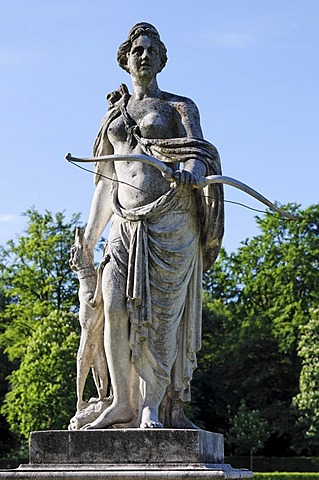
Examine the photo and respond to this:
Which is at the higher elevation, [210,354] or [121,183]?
[210,354]

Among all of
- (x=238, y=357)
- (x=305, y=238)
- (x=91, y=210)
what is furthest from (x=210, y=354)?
(x=91, y=210)

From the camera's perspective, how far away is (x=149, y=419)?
9625 mm

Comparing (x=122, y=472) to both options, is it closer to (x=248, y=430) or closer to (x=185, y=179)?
(x=185, y=179)

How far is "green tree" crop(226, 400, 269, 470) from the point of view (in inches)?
1877

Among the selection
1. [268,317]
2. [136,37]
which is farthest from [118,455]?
[268,317]

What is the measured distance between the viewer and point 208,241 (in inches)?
412

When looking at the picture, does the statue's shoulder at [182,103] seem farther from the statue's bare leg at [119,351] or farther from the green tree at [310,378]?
the green tree at [310,378]

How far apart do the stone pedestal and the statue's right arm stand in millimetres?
2071

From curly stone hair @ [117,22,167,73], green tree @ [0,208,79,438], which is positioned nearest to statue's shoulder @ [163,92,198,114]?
curly stone hair @ [117,22,167,73]

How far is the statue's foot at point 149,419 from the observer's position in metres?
9.53

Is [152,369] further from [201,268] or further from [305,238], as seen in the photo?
[305,238]

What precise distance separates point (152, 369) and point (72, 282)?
35371 millimetres

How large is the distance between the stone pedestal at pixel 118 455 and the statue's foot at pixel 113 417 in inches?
10.6

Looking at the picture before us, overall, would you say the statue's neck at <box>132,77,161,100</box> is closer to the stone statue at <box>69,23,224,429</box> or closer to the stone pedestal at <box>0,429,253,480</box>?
the stone statue at <box>69,23,224,429</box>
